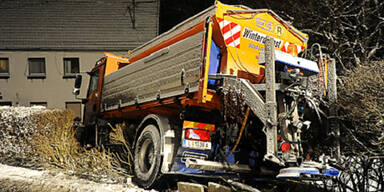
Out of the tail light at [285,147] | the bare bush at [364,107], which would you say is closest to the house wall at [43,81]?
the bare bush at [364,107]

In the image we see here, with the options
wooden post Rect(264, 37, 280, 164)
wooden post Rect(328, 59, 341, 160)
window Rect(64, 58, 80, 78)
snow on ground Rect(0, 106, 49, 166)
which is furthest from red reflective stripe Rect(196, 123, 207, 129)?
window Rect(64, 58, 80, 78)

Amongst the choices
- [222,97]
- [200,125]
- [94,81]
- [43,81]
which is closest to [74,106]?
[43,81]

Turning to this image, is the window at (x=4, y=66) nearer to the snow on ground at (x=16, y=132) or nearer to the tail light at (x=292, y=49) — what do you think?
the snow on ground at (x=16, y=132)

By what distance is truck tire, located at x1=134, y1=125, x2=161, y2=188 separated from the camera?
561 centimetres

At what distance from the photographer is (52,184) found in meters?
5.77

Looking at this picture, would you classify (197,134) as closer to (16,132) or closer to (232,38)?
(232,38)

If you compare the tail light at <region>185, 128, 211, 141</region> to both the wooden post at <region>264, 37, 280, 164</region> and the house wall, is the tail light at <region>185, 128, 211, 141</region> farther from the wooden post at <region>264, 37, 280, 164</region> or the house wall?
the house wall

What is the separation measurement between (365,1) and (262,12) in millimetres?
5248

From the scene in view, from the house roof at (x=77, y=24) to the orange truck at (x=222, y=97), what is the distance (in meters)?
12.8

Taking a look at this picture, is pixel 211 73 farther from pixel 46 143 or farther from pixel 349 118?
pixel 46 143

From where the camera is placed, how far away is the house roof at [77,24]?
18.9 metres

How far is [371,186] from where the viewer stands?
4496mm

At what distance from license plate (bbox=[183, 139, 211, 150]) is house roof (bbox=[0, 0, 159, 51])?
14.4 meters

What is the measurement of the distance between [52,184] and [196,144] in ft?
8.30
